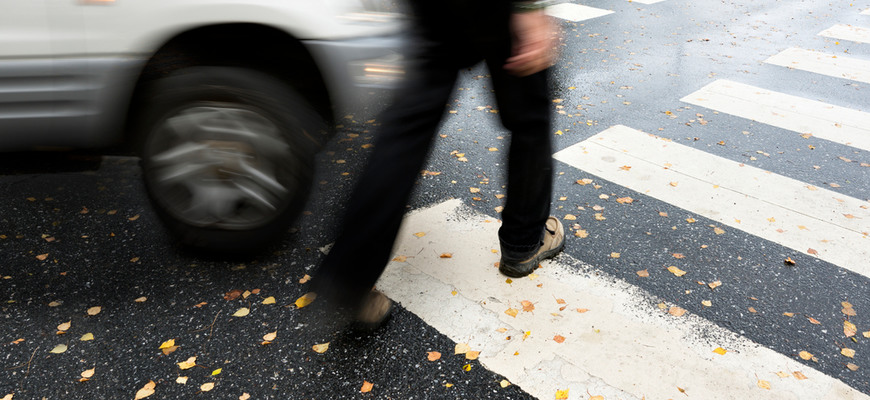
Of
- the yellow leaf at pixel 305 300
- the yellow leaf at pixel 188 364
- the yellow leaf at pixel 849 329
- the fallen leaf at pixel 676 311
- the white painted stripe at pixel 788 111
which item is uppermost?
the yellow leaf at pixel 188 364

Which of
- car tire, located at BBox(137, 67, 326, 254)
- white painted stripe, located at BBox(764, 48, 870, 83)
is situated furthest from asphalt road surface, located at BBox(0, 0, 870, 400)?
white painted stripe, located at BBox(764, 48, 870, 83)

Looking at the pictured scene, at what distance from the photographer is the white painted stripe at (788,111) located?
510 centimetres

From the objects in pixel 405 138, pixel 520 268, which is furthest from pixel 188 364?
pixel 520 268

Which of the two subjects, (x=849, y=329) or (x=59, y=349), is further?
(x=849, y=329)

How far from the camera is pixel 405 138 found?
2.36 metres

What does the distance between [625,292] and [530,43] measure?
4.67 feet

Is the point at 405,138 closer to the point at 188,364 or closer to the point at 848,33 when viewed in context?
Result: the point at 188,364

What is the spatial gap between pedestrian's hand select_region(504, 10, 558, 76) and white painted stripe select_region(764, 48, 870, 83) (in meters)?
5.58

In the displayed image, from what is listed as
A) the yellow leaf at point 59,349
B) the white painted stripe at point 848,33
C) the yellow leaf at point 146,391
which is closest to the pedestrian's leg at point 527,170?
the yellow leaf at point 146,391

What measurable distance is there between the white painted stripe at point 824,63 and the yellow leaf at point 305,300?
19.7 feet

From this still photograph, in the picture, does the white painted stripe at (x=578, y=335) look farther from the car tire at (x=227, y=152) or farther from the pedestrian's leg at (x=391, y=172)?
the car tire at (x=227, y=152)

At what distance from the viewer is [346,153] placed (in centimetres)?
441

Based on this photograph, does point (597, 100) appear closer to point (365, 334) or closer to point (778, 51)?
point (778, 51)

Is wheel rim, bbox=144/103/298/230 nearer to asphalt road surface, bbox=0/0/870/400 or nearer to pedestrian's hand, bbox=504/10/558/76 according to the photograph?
asphalt road surface, bbox=0/0/870/400
